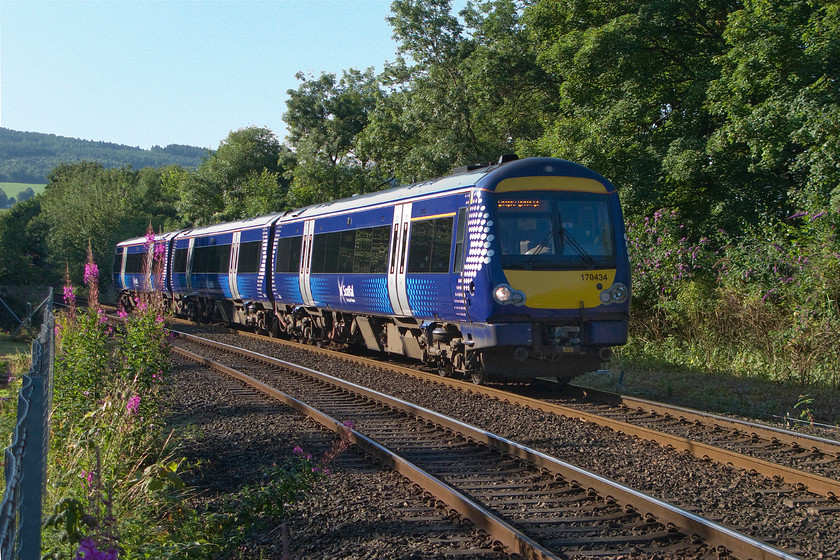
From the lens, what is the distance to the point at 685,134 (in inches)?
743

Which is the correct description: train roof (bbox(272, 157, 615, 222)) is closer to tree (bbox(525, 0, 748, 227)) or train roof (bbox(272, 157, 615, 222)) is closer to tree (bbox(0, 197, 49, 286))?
tree (bbox(525, 0, 748, 227))

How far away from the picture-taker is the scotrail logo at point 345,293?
15070 mm

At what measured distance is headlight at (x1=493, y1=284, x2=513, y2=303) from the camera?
1023cm

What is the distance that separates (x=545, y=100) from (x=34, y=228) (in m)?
44.4

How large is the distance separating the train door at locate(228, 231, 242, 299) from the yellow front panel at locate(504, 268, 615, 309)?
1416 centimetres

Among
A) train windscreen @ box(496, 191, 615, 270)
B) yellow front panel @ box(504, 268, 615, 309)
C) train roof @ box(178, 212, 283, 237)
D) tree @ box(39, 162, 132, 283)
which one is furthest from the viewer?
tree @ box(39, 162, 132, 283)

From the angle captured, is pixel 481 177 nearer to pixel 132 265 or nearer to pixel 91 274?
pixel 91 274

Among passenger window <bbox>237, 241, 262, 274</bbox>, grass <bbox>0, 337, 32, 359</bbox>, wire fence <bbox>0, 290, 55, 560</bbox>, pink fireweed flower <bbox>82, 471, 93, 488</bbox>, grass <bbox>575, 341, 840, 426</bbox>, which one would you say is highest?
passenger window <bbox>237, 241, 262, 274</bbox>

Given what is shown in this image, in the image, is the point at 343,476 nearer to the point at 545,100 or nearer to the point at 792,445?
the point at 792,445

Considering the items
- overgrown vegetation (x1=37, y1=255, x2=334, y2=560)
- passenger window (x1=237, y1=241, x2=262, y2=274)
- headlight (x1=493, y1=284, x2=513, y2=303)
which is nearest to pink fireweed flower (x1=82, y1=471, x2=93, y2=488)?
overgrown vegetation (x1=37, y1=255, x2=334, y2=560)

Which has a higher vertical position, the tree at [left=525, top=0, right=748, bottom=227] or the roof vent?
the tree at [left=525, top=0, right=748, bottom=227]

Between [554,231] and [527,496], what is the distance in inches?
210

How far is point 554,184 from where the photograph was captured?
10.8 meters

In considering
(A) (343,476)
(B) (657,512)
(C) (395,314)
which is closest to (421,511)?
(A) (343,476)
